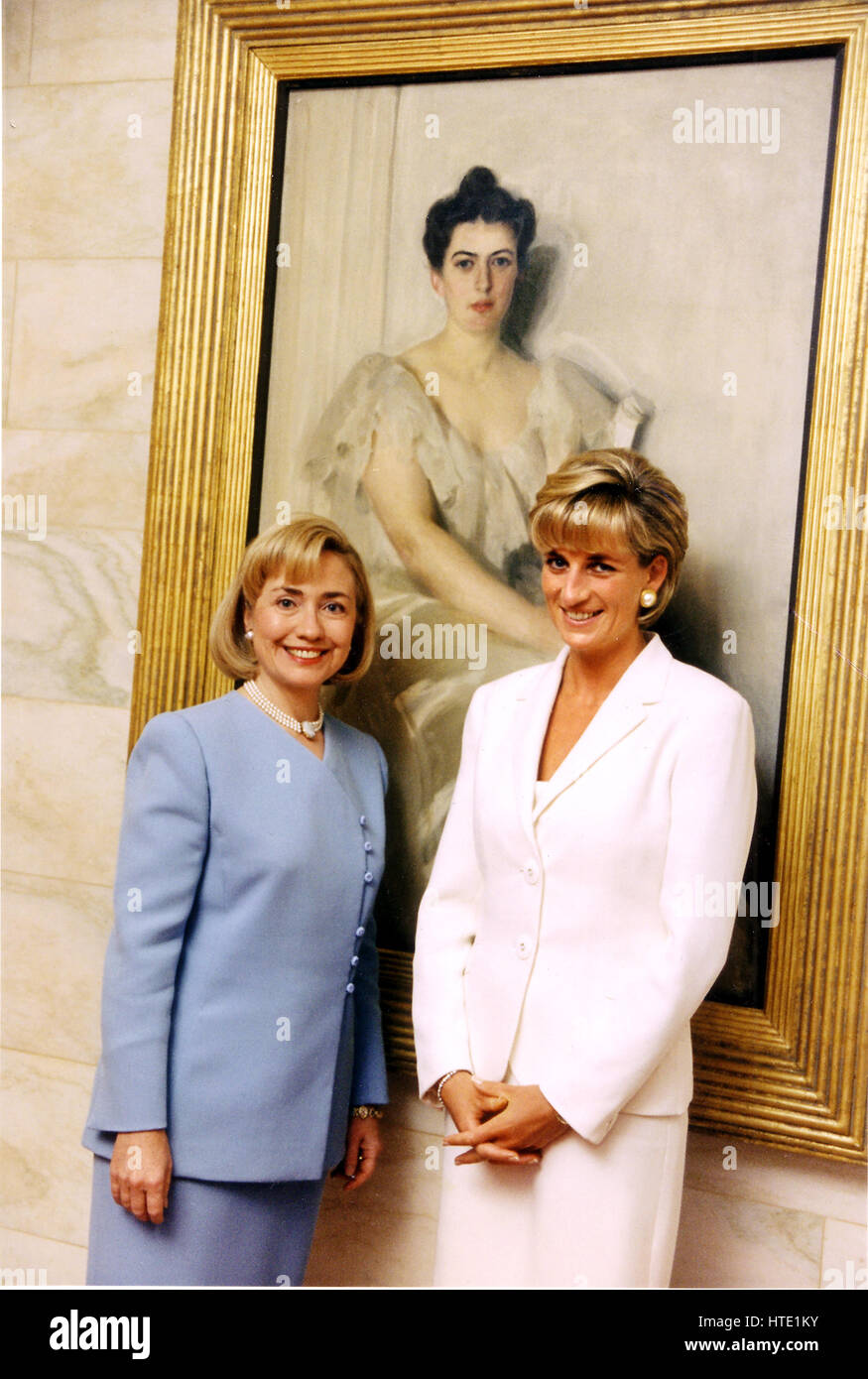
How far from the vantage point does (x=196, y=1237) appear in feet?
7.45

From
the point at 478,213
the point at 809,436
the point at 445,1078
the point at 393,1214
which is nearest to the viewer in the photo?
the point at 445,1078

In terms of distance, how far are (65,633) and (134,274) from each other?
84 cm

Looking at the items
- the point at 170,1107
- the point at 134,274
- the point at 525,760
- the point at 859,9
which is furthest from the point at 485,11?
the point at 170,1107

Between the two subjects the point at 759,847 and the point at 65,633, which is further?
the point at 65,633

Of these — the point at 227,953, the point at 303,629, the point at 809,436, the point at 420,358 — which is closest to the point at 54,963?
the point at 227,953

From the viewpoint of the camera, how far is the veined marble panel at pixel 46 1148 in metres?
2.89

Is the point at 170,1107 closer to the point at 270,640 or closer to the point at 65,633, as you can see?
the point at 270,640

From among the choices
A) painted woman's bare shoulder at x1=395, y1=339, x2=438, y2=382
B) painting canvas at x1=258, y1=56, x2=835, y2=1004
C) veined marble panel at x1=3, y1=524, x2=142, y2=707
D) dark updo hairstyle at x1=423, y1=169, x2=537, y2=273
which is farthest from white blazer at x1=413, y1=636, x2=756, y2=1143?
veined marble panel at x1=3, y1=524, x2=142, y2=707

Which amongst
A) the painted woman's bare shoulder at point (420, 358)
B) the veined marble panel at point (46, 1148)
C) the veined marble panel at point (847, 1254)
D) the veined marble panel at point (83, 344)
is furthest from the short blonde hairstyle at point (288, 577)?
the veined marble panel at point (847, 1254)

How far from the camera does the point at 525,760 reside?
217cm

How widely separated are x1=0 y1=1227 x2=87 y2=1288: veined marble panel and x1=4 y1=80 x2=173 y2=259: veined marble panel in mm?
2321

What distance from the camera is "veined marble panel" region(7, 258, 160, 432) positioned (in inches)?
110

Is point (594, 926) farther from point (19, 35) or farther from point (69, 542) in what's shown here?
point (19, 35)

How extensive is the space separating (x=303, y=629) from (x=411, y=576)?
0.35 metres
